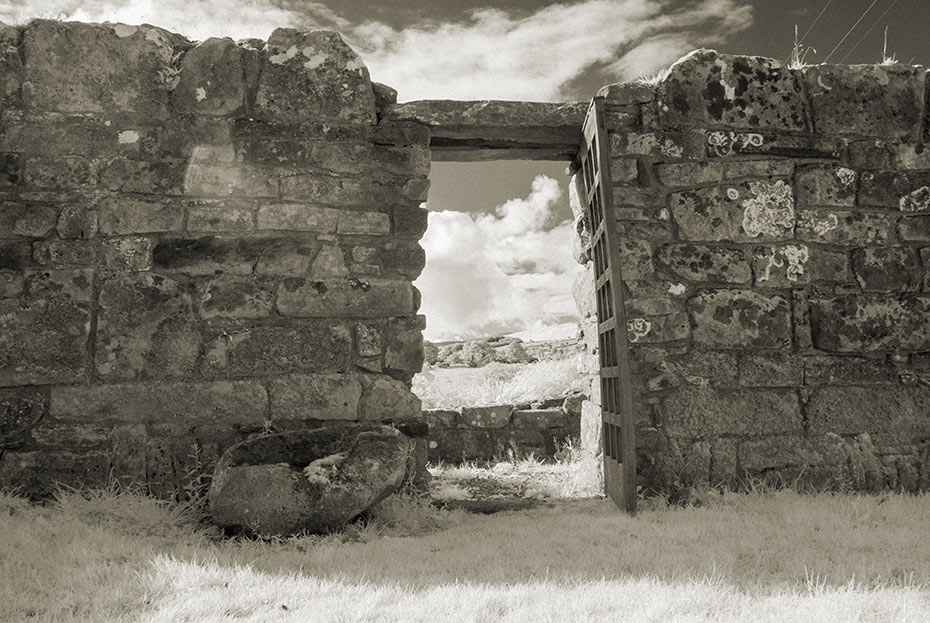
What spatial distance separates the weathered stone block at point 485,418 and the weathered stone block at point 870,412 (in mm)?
2949

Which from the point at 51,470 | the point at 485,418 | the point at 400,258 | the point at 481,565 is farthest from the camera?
the point at 485,418

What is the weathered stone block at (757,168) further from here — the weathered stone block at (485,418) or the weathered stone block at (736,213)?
the weathered stone block at (485,418)

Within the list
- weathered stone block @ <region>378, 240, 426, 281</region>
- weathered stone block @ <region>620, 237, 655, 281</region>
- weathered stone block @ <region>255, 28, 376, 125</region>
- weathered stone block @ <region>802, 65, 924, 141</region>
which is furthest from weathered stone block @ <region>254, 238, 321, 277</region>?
weathered stone block @ <region>802, 65, 924, 141</region>

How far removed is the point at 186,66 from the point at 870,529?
4.71m

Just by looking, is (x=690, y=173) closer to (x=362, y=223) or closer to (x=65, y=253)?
(x=362, y=223)

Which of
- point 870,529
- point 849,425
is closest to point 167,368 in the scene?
point 870,529

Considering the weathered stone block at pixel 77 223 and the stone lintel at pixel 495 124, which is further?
the stone lintel at pixel 495 124

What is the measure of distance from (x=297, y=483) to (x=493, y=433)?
352cm

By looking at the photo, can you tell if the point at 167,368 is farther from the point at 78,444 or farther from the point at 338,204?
the point at 338,204

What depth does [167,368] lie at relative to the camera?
416 cm

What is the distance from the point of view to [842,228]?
15.7ft

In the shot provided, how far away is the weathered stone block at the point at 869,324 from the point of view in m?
4.66

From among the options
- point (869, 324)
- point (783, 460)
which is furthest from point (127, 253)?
point (869, 324)

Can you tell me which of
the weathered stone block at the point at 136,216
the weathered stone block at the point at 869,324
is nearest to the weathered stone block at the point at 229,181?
the weathered stone block at the point at 136,216
